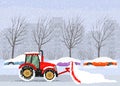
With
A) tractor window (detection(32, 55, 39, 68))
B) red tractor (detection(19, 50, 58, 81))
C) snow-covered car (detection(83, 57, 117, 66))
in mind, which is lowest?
snow-covered car (detection(83, 57, 117, 66))

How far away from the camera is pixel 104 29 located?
5747 cm

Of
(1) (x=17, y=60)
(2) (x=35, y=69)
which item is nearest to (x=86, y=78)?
(2) (x=35, y=69)

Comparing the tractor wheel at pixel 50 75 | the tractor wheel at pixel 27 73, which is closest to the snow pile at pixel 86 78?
the tractor wheel at pixel 50 75

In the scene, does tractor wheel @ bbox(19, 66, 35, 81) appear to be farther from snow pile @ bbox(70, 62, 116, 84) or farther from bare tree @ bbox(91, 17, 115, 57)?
bare tree @ bbox(91, 17, 115, 57)

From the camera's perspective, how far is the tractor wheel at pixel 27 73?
16.7 metres

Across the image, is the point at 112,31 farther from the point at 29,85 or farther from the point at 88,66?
the point at 29,85

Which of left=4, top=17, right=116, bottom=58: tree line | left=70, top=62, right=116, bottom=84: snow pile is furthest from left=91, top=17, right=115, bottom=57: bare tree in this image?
left=70, top=62, right=116, bottom=84: snow pile

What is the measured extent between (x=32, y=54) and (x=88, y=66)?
64.9 feet

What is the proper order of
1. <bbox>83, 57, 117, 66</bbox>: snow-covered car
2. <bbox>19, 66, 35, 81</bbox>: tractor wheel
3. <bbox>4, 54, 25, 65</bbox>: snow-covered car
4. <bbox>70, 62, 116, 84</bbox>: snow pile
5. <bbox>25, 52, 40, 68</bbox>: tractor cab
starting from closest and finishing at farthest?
<bbox>70, 62, 116, 84</bbox>: snow pile, <bbox>19, 66, 35, 81</bbox>: tractor wheel, <bbox>25, 52, 40, 68</bbox>: tractor cab, <bbox>4, 54, 25, 65</bbox>: snow-covered car, <bbox>83, 57, 117, 66</bbox>: snow-covered car

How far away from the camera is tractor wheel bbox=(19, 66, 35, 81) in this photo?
54.6ft

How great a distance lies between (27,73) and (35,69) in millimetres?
433

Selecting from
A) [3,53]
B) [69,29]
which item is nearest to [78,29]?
[69,29]

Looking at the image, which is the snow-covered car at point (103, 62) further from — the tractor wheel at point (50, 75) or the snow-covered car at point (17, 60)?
the tractor wheel at point (50, 75)

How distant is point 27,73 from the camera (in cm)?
1675
